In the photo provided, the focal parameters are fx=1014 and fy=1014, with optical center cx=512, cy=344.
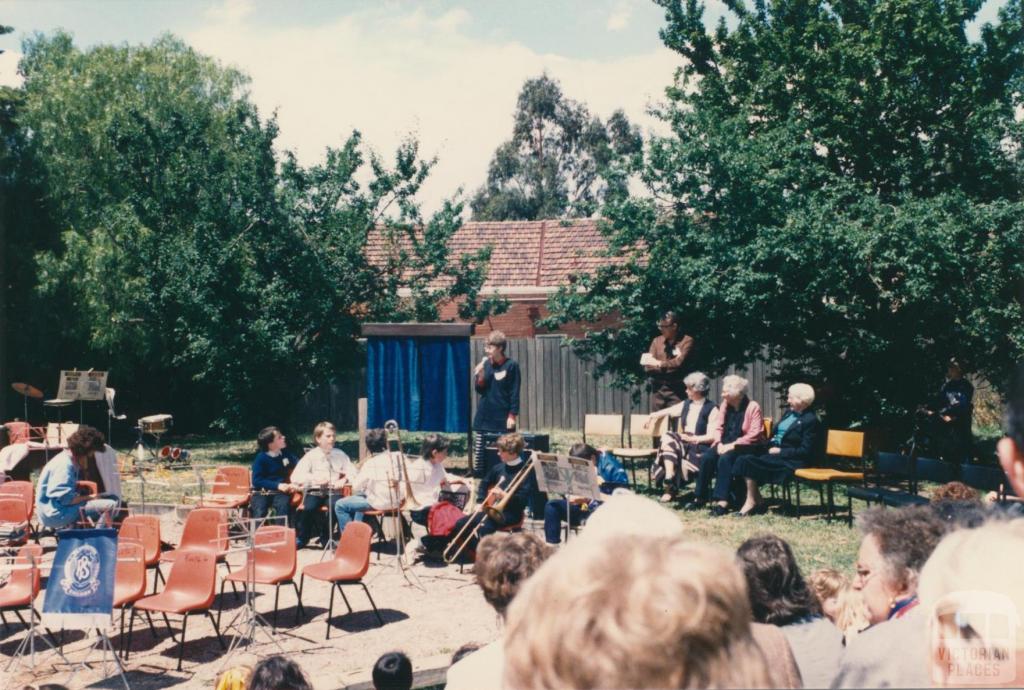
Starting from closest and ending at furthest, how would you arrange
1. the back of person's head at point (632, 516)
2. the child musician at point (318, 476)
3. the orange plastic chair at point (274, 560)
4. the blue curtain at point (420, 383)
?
1. the back of person's head at point (632, 516)
2. the orange plastic chair at point (274, 560)
3. the child musician at point (318, 476)
4. the blue curtain at point (420, 383)

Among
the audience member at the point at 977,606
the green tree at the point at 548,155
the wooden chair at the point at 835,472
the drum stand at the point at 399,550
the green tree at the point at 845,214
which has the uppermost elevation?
the green tree at the point at 548,155

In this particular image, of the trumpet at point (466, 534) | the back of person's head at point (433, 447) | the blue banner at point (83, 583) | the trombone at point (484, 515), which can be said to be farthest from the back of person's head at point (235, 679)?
the back of person's head at point (433, 447)

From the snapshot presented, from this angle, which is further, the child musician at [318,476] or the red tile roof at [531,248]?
the red tile roof at [531,248]

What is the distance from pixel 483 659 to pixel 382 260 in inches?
599

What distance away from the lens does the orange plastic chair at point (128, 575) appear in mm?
7535

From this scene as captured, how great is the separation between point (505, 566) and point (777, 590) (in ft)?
3.64

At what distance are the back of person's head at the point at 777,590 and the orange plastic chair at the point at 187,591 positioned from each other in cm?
476

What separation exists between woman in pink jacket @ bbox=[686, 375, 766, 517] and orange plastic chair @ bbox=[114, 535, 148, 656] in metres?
6.07

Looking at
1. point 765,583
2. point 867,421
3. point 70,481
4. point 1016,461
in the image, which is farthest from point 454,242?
point 1016,461

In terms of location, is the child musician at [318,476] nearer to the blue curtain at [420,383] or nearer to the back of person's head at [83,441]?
the back of person's head at [83,441]

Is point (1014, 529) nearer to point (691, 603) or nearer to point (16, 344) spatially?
point (691, 603)

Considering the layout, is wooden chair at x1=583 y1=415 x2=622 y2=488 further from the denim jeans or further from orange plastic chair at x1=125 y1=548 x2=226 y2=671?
orange plastic chair at x1=125 y1=548 x2=226 y2=671

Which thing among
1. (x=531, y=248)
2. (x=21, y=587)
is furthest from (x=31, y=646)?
(x=531, y=248)

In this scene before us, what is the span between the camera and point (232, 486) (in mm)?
11430
